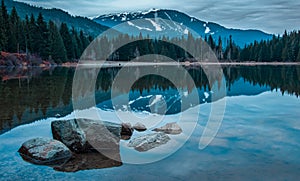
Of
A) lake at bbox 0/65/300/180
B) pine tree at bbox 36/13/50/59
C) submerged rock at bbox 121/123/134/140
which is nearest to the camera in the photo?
lake at bbox 0/65/300/180

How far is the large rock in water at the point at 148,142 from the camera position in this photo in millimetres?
9315

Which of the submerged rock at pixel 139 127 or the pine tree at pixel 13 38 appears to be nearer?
the submerged rock at pixel 139 127

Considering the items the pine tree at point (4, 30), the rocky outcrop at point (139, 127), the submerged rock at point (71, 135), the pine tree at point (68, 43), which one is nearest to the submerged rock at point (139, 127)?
the rocky outcrop at point (139, 127)

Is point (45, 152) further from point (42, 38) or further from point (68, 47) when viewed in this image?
point (68, 47)

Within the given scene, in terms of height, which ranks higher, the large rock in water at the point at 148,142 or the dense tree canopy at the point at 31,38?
the dense tree canopy at the point at 31,38

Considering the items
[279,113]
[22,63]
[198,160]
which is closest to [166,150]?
[198,160]

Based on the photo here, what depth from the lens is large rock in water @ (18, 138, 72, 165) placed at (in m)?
8.16

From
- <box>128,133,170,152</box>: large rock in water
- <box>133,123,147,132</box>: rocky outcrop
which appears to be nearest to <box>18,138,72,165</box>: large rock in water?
<box>128,133,170,152</box>: large rock in water

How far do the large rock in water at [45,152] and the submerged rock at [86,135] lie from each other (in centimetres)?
49

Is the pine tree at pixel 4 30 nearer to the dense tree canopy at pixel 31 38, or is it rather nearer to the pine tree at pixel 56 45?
the dense tree canopy at pixel 31 38

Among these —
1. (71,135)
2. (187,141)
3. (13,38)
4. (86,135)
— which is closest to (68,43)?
(13,38)

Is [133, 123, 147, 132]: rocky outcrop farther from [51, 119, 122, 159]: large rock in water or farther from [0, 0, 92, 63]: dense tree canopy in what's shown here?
[0, 0, 92, 63]: dense tree canopy

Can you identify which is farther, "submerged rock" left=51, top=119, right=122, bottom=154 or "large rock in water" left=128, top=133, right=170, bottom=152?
"large rock in water" left=128, top=133, right=170, bottom=152

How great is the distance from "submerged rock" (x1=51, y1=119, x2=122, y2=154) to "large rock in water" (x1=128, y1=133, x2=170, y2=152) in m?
0.55
